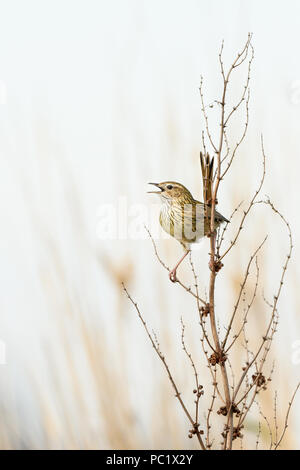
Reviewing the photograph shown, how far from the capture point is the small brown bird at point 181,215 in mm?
2660

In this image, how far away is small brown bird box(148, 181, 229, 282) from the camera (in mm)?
2660

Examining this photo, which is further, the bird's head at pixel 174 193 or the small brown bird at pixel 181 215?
the bird's head at pixel 174 193

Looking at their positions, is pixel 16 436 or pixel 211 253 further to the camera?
pixel 16 436

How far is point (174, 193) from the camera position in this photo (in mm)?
2832

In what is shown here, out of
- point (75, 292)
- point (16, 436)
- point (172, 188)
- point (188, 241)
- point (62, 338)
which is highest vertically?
point (172, 188)

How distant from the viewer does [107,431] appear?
9.84 ft

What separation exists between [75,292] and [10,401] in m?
0.61

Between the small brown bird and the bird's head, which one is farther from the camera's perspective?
the bird's head

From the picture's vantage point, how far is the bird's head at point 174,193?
2.82 m

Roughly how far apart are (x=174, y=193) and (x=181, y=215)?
0.15m
